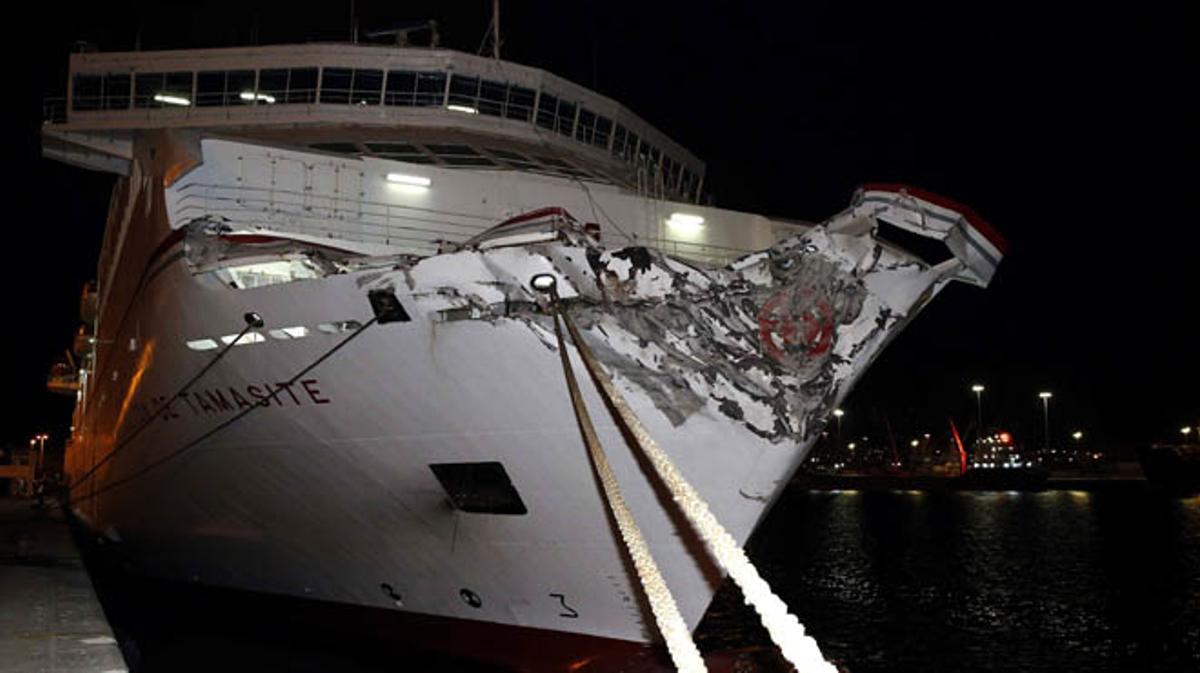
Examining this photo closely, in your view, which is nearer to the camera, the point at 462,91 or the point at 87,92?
the point at 462,91

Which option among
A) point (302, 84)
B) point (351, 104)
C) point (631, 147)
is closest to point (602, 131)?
point (631, 147)

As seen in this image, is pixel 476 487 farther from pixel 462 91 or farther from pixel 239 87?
pixel 239 87

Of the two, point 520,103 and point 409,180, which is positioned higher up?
point 520,103

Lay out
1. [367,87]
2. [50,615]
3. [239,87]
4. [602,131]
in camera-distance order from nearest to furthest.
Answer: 1. [50,615]
2. [367,87]
3. [239,87]
4. [602,131]

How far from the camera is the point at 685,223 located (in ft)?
44.1

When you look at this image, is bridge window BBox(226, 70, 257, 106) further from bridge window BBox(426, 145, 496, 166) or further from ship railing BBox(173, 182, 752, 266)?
ship railing BBox(173, 182, 752, 266)

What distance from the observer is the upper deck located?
15.0m

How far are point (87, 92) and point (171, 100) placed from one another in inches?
61.2

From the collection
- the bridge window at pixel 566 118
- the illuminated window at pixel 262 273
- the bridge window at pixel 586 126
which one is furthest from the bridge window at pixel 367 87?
the illuminated window at pixel 262 273

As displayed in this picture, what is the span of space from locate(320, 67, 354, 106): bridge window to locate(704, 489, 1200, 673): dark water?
10.2 metres

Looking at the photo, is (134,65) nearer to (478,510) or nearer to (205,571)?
(205,571)

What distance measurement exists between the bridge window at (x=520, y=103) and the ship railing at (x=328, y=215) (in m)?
3.64

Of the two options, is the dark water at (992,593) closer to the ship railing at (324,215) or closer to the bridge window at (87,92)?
the ship railing at (324,215)

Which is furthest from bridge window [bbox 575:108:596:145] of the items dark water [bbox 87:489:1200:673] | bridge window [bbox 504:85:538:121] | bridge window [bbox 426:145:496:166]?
dark water [bbox 87:489:1200:673]
